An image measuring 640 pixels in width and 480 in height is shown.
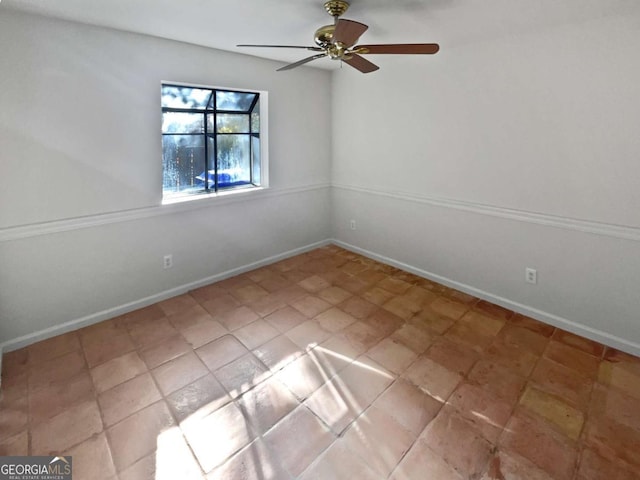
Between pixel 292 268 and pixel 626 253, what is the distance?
2915mm

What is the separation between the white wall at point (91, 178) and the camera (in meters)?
2.24

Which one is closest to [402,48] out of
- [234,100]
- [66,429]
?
[234,100]

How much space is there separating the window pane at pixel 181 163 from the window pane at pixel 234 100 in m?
0.43

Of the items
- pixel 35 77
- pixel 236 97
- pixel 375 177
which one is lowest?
pixel 375 177

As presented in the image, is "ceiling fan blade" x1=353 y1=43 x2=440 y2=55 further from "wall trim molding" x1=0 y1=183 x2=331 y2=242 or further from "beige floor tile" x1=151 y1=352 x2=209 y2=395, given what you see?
"beige floor tile" x1=151 y1=352 x2=209 y2=395

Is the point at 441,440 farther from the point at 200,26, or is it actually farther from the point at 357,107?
the point at 357,107

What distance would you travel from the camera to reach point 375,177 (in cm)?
390

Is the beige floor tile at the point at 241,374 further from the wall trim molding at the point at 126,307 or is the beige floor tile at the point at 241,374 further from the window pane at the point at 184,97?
the window pane at the point at 184,97

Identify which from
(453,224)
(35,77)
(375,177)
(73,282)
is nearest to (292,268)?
(375,177)

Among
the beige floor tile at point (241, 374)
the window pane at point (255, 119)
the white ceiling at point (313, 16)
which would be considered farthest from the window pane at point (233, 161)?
the beige floor tile at point (241, 374)

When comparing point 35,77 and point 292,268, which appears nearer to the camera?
point 35,77

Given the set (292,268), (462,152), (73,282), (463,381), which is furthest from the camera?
(292,268)

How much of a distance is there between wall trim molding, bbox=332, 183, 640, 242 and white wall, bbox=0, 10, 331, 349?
1.84 metres

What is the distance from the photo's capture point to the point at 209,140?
136 inches
